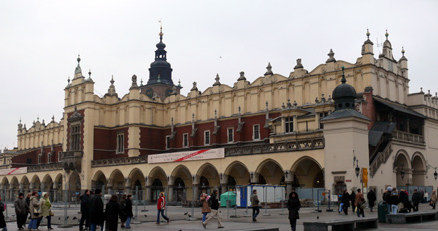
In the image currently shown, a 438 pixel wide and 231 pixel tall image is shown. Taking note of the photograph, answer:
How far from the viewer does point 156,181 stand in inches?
2400

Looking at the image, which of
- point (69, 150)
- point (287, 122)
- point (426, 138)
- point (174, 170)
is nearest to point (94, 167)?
point (69, 150)

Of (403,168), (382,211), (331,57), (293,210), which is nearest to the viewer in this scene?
(293,210)

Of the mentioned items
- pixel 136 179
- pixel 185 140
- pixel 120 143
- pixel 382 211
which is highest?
pixel 185 140

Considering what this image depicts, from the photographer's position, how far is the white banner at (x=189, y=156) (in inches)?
1956

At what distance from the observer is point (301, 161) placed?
43531mm

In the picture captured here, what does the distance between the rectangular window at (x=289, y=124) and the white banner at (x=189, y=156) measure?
19.8ft

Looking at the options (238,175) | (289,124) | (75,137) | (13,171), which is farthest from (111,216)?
(13,171)

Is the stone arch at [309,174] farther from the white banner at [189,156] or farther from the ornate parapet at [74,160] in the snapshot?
the ornate parapet at [74,160]

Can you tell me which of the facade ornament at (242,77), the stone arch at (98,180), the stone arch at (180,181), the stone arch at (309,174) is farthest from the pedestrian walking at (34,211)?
the stone arch at (98,180)

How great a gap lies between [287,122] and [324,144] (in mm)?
8499

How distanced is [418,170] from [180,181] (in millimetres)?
24147

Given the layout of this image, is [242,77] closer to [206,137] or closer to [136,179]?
[206,137]

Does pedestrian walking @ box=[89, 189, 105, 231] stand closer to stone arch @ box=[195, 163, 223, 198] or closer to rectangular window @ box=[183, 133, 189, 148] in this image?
stone arch @ box=[195, 163, 223, 198]

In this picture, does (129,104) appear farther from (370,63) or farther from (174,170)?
(370,63)
